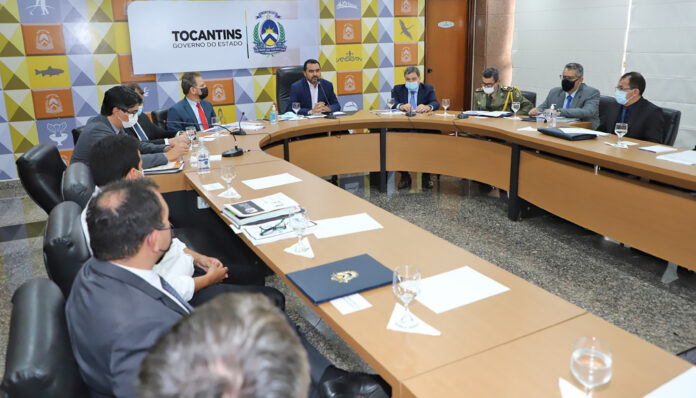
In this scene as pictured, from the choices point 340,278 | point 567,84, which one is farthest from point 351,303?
point 567,84

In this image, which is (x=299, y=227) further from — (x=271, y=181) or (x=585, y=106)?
(x=585, y=106)

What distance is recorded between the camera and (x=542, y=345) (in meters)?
1.50

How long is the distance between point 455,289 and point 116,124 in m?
2.70

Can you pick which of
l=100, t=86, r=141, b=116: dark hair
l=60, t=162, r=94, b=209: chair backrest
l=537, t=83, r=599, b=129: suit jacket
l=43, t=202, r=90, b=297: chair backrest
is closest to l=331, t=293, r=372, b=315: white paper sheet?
l=43, t=202, r=90, b=297: chair backrest

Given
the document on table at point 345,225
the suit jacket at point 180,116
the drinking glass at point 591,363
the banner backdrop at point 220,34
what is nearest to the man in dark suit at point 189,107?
the suit jacket at point 180,116

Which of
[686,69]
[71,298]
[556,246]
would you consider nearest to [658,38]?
[686,69]

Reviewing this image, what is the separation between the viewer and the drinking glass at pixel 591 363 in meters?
1.23

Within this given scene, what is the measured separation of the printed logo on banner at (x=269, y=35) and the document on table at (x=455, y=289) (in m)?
5.43

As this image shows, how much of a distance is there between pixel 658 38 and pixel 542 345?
17.3 feet

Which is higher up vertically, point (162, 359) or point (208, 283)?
point (162, 359)

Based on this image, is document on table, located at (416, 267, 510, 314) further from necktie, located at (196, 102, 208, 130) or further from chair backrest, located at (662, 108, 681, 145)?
necktie, located at (196, 102, 208, 130)

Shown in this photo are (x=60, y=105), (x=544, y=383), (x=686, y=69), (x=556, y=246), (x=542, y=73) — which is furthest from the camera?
(x=542, y=73)

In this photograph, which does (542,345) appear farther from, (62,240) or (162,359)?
(62,240)

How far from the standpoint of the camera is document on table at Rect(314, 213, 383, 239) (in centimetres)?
239
